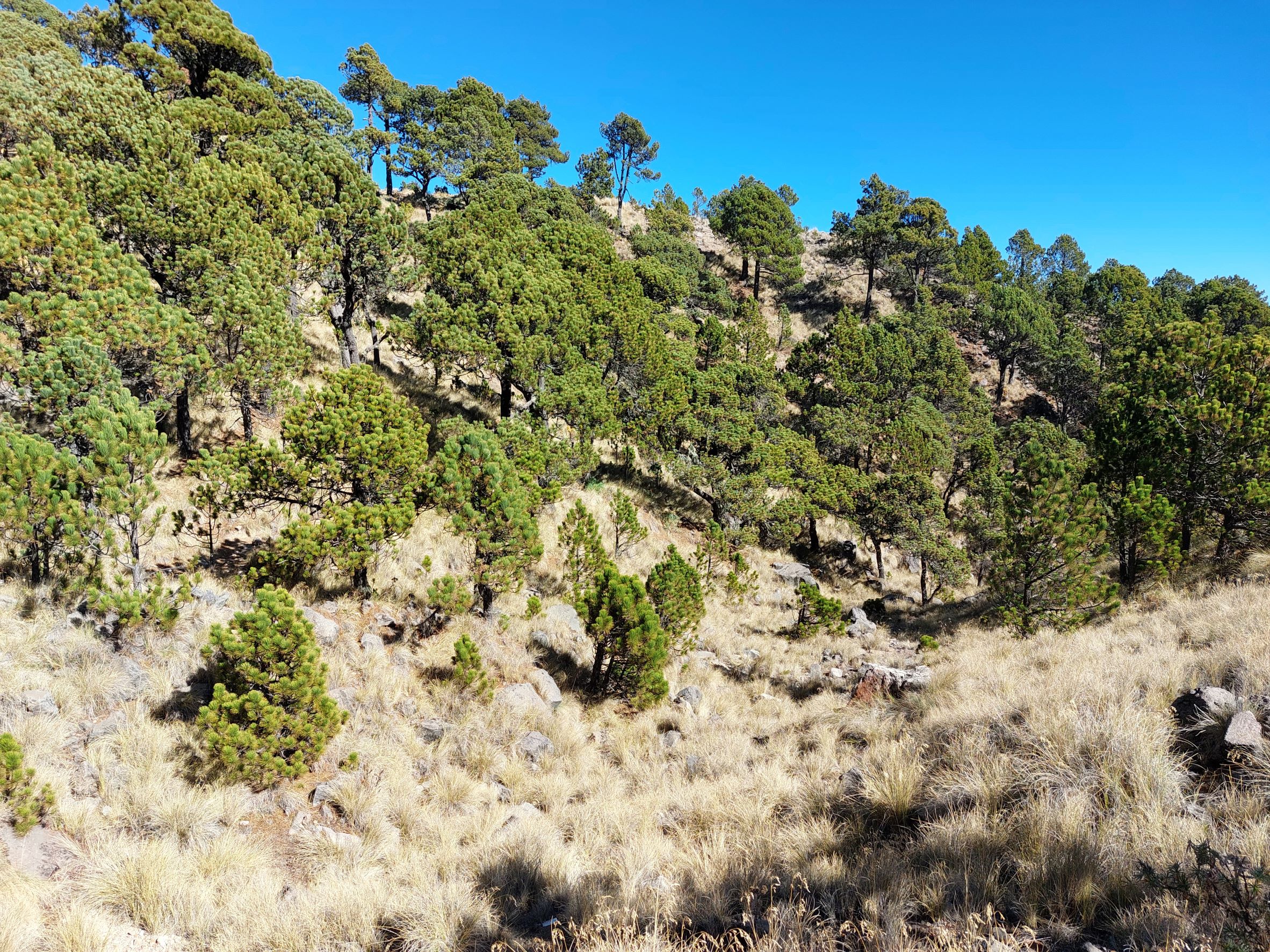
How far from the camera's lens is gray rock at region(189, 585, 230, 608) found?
8.77 meters

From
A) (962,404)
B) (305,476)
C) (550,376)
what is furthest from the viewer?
(962,404)

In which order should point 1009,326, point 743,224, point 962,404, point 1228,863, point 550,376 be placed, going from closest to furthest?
point 1228,863, point 550,376, point 962,404, point 1009,326, point 743,224

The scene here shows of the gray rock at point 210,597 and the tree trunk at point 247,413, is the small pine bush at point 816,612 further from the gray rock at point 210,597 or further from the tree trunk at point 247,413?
the tree trunk at point 247,413

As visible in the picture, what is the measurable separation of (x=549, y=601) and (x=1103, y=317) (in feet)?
186

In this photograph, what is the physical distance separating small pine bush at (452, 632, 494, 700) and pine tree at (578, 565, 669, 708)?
6.96 ft

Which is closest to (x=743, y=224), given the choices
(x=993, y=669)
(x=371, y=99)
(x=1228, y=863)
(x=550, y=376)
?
(x=371, y=99)

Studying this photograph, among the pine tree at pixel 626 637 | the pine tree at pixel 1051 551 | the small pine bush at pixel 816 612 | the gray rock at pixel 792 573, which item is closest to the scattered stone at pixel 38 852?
the pine tree at pixel 626 637

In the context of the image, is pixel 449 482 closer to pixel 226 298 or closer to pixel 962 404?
pixel 226 298

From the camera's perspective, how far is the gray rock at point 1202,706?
204 inches

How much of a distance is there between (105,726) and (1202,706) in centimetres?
1176

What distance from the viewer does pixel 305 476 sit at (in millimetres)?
9328

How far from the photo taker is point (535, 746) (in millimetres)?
8547

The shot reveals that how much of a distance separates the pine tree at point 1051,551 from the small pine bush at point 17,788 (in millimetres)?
16473

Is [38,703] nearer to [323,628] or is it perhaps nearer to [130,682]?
[130,682]
